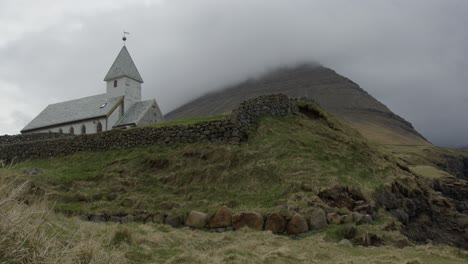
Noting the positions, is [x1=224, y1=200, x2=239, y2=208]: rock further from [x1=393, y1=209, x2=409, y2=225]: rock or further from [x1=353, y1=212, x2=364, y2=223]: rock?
[x1=393, y1=209, x2=409, y2=225]: rock

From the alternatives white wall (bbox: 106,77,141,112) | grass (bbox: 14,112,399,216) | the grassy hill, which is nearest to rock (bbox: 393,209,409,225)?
the grassy hill

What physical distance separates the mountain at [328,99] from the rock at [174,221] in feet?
397

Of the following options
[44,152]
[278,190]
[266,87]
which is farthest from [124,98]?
[266,87]

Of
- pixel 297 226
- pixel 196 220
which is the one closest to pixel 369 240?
pixel 297 226

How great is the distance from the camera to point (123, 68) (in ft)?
192

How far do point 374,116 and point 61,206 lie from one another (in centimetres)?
15983

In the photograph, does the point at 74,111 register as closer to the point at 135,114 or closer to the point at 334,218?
the point at 135,114

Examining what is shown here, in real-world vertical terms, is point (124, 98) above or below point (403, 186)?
above

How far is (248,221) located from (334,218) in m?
2.96

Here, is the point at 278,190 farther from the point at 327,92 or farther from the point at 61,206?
the point at 327,92

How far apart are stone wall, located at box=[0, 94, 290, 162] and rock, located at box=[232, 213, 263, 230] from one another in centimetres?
678

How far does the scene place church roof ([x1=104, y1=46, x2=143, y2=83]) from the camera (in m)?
57.7

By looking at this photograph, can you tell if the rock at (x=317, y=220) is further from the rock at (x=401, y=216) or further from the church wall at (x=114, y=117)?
the church wall at (x=114, y=117)

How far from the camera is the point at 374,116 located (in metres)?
167
